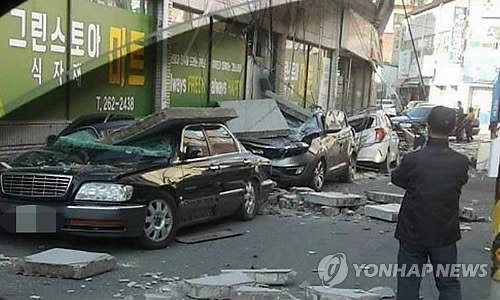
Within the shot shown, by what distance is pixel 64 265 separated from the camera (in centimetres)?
683

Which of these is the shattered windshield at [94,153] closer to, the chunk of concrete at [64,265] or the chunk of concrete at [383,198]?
the chunk of concrete at [64,265]

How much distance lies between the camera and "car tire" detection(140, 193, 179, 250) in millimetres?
8070

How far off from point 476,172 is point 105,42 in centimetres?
1201

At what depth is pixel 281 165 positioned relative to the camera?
42.9ft

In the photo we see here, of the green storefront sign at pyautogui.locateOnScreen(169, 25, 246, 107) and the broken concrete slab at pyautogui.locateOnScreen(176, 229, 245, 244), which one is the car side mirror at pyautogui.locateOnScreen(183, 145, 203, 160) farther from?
the green storefront sign at pyautogui.locateOnScreen(169, 25, 246, 107)

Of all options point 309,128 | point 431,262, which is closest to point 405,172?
point 431,262

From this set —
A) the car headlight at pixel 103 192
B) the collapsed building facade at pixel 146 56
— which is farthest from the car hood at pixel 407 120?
the car headlight at pixel 103 192

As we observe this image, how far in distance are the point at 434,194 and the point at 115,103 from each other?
1024 cm

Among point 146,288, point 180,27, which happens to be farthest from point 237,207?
point 180,27

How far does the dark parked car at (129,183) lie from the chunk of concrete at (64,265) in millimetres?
572

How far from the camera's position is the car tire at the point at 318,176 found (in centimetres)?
1375

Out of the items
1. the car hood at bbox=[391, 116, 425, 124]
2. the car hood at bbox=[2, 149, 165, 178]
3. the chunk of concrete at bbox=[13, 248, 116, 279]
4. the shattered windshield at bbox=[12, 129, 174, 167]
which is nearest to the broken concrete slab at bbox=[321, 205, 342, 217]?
the shattered windshield at bbox=[12, 129, 174, 167]

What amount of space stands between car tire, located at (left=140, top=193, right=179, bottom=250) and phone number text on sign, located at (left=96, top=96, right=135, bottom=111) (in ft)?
19.3

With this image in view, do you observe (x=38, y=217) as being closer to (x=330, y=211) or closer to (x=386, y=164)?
(x=330, y=211)
